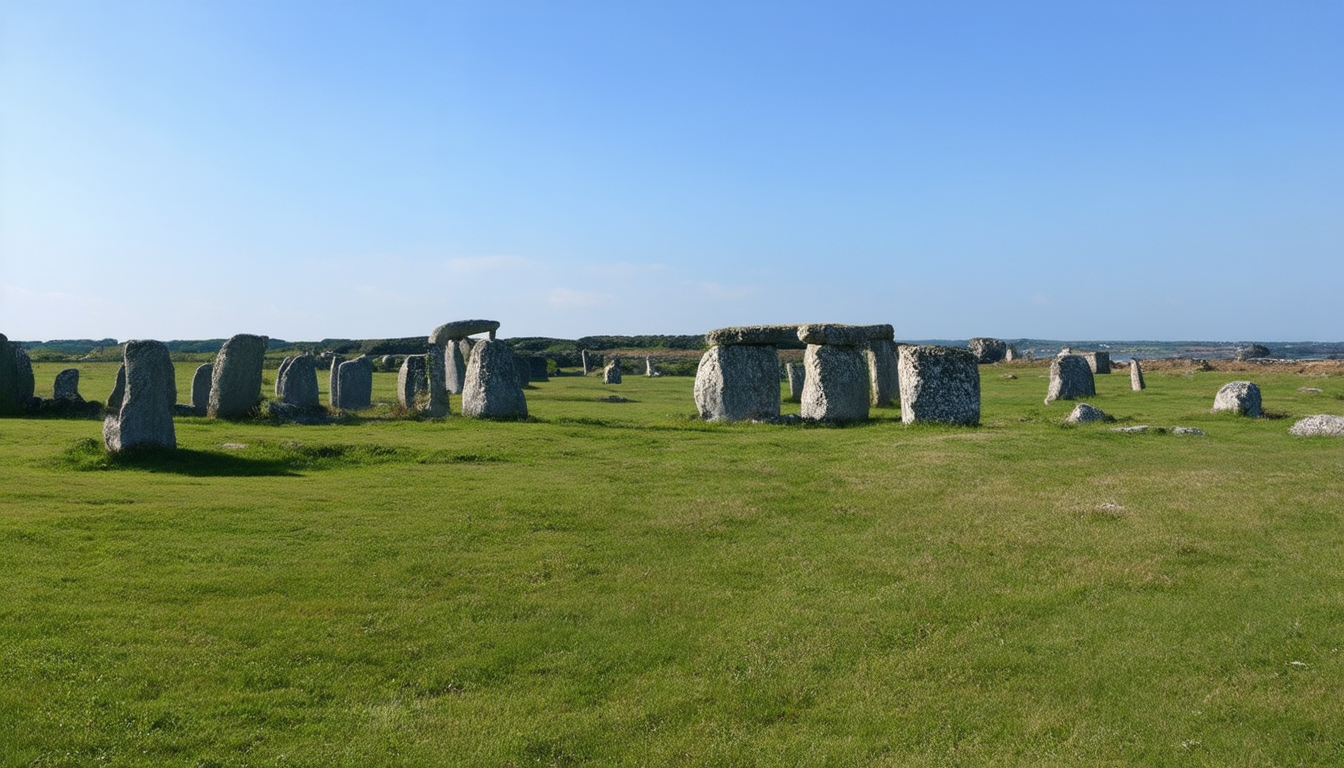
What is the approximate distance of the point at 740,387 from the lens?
25344mm

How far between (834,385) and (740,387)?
8.35ft

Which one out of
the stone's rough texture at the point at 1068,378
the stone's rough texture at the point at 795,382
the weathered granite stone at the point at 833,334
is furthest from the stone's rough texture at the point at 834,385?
the stone's rough texture at the point at 1068,378

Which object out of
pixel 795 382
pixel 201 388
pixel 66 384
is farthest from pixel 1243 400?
pixel 66 384

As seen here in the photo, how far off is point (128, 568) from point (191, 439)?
9248mm

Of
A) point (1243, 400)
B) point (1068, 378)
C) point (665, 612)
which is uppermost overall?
point (1068, 378)

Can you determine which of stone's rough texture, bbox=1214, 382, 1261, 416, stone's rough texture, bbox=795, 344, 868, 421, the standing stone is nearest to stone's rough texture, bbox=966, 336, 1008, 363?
stone's rough texture, bbox=1214, 382, 1261, 416

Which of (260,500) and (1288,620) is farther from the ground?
(260,500)

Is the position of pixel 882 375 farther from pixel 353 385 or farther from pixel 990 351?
pixel 990 351

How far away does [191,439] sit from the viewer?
58.8ft

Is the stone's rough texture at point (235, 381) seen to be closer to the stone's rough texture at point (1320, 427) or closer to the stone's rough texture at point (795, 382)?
the stone's rough texture at point (795, 382)

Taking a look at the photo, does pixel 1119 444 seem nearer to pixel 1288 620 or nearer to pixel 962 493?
pixel 962 493

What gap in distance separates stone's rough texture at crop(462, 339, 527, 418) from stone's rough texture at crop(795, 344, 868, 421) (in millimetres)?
7109

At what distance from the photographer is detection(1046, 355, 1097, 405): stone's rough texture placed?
31.0 metres

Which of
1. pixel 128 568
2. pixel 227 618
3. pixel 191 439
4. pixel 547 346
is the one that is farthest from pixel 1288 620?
pixel 547 346
